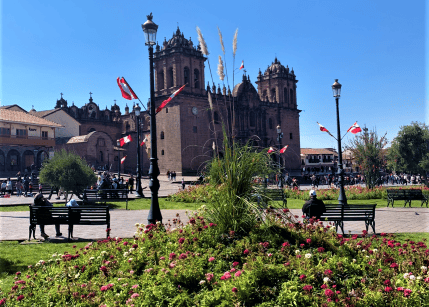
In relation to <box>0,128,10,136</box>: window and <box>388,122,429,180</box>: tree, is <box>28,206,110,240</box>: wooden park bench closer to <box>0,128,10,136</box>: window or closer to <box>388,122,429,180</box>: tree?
<box>0,128,10,136</box>: window

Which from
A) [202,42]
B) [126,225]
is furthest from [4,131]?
[202,42]

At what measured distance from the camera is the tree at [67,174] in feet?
50.9

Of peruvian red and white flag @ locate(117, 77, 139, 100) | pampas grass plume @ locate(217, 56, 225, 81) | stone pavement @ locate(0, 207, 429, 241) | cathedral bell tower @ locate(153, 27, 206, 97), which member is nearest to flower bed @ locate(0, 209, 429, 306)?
pampas grass plume @ locate(217, 56, 225, 81)

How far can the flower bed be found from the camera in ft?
11.8

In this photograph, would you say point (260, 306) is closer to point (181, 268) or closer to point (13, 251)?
point (181, 268)

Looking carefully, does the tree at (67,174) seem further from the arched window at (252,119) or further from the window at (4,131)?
the arched window at (252,119)

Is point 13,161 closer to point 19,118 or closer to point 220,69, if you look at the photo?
point 19,118

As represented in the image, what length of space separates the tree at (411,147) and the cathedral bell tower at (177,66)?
81.5 ft

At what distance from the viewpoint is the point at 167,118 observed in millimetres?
47375

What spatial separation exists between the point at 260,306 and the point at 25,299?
261 cm

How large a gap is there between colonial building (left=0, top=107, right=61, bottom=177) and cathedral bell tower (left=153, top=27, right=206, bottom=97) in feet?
49.1

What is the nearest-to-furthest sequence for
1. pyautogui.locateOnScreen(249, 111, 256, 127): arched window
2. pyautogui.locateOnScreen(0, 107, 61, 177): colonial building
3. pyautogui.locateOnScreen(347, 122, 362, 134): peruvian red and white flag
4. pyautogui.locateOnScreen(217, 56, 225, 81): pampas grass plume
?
pyautogui.locateOnScreen(217, 56, 225, 81): pampas grass plume < pyautogui.locateOnScreen(347, 122, 362, 134): peruvian red and white flag < pyautogui.locateOnScreen(0, 107, 61, 177): colonial building < pyautogui.locateOnScreen(249, 111, 256, 127): arched window

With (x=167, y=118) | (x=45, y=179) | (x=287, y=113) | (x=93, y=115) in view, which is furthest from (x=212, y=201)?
(x=287, y=113)

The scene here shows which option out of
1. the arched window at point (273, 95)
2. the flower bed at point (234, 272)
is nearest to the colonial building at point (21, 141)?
the flower bed at point (234, 272)
